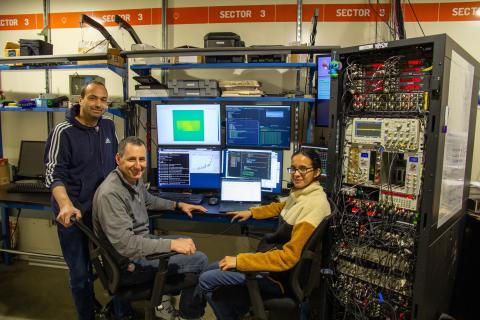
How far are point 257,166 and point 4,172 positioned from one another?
8.04ft

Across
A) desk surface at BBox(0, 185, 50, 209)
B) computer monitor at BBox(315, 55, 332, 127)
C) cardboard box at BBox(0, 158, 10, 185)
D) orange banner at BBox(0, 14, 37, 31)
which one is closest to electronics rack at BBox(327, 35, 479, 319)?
computer monitor at BBox(315, 55, 332, 127)

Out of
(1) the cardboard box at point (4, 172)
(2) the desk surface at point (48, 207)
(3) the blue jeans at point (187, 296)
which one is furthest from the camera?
(1) the cardboard box at point (4, 172)

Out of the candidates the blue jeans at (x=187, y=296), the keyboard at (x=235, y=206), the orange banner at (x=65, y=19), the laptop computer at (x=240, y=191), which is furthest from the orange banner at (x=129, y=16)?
the blue jeans at (x=187, y=296)

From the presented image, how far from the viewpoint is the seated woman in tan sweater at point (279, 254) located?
5.32 feet

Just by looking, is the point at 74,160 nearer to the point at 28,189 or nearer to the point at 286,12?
the point at 28,189

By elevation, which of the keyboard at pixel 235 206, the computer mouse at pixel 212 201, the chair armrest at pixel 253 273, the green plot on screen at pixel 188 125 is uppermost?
the green plot on screen at pixel 188 125

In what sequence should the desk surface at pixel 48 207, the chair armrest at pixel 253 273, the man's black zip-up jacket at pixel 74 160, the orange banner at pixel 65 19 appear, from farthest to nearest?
the orange banner at pixel 65 19
the desk surface at pixel 48 207
the man's black zip-up jacket at pixel 74 160
the chair armrest at pixel 253 273

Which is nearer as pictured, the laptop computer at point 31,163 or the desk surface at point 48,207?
the desk surface at point 48,207

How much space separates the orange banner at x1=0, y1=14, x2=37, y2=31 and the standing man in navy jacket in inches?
78.1

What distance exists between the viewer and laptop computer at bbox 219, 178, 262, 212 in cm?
259

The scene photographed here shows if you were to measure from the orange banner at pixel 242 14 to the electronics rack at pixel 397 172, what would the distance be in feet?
4.09

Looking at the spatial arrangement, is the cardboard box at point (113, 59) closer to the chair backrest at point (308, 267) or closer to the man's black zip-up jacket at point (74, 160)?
the man's black zip-up jacket at point (74, 160)

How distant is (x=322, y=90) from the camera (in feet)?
8.37

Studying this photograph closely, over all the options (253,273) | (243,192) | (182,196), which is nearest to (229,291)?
(253,273)
